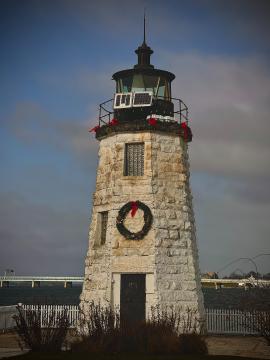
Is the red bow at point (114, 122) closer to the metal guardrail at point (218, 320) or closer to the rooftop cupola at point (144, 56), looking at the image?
the rooftop cupola at point (144, 56)

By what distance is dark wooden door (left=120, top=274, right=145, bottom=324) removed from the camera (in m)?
19.5

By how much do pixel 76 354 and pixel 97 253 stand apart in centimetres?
697

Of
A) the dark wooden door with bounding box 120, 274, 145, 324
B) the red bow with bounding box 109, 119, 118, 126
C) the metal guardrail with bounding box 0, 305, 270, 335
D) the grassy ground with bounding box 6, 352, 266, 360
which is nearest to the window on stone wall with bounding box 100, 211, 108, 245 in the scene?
the dark wooden door with bounding box 120, 274, 145, 324

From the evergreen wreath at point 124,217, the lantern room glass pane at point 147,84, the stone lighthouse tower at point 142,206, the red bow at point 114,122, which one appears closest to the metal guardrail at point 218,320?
the stone lighthouse tower at point 142,206

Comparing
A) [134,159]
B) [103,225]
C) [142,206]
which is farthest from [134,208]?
[134,159]

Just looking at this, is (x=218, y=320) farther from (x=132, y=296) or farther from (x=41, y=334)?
(x=41, y=334)

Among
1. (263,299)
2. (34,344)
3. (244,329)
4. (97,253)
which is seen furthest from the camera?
(244,329)

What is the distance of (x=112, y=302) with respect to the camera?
19.8 metres

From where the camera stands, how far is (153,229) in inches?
781

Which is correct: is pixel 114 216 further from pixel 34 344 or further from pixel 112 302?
pixel 34 344

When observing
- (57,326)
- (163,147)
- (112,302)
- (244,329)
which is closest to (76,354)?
Answer: (57,326)

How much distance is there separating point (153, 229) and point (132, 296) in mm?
2467

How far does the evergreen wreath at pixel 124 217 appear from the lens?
19.9 meters

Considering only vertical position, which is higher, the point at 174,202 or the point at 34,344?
the point at 174,202
